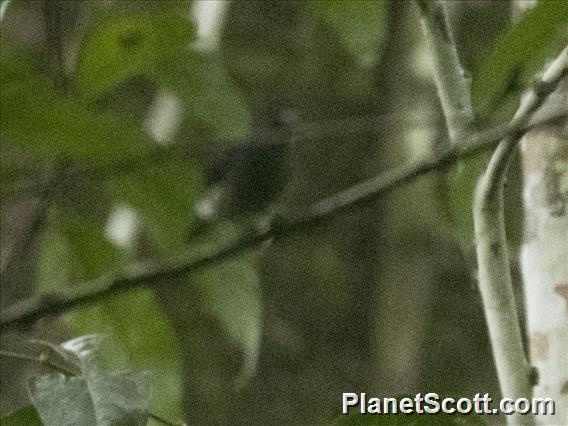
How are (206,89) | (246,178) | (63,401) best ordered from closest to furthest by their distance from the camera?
(63,401), (206,89), (246,178)

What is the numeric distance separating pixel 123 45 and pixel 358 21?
0.16 metres

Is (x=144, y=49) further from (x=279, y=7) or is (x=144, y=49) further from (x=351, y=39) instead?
(x=279, y=7)

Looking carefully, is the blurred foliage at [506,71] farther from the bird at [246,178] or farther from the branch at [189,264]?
the bird at [246,178]

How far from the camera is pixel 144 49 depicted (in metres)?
0.65

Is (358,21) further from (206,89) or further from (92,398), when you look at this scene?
(92,398)

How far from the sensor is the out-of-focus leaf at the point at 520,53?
496mm

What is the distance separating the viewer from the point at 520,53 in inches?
20.2

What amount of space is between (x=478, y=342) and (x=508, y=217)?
0.79 meters

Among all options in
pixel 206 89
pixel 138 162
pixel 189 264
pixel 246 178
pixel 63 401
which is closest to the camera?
pixel 189 264

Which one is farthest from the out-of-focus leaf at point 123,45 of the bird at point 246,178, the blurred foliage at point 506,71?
the bird at point 246,178

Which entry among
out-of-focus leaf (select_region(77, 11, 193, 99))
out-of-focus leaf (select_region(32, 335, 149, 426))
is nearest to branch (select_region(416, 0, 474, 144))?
out-of-focus leaf (select_region(77, 11, 193, 99))

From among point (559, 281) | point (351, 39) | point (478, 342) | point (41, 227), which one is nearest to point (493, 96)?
point (351, 39)

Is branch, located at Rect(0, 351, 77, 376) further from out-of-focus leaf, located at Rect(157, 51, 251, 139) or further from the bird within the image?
the bird

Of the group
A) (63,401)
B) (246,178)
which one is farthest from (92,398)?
(246,178)
